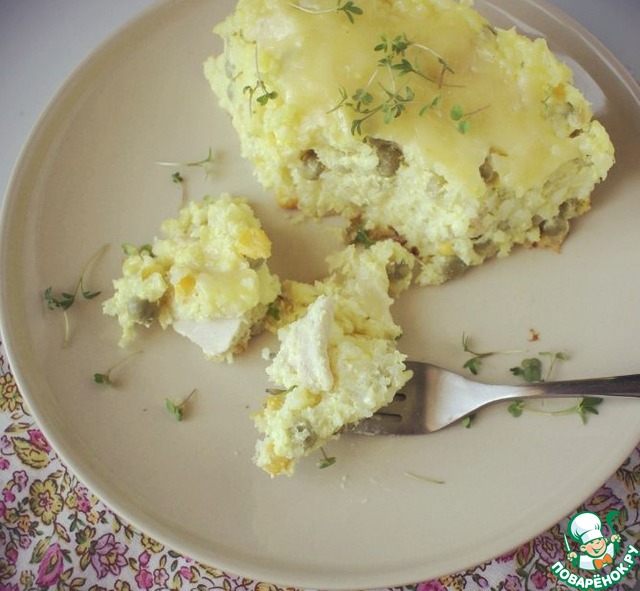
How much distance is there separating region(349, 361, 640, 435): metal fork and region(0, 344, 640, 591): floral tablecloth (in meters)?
0.60

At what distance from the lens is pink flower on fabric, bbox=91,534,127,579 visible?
119 inches

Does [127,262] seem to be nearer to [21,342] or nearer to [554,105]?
[21,342]

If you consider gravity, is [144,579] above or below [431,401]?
below

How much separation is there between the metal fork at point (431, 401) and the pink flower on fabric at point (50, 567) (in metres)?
1.28

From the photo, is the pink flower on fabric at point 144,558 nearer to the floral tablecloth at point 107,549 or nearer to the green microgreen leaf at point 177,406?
the floral tablecloth at point 107,549

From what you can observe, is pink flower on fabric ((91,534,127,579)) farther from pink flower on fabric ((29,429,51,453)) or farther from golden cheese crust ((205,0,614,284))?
golden cheese crust ((205,0,614,284))

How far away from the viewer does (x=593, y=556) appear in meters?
2.99

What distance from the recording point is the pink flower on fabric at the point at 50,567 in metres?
3.01

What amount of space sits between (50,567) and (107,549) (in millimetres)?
228

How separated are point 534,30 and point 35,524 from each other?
3005 millimetres

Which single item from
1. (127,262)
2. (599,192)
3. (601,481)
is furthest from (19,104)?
(601,481)

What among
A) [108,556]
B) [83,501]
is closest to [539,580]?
[108,556]

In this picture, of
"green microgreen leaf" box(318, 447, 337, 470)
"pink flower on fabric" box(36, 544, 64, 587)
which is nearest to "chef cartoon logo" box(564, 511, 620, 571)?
"green microgreen leaf" box(318, 447, 337, 470)

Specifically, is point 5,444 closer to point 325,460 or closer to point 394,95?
point 325,460
